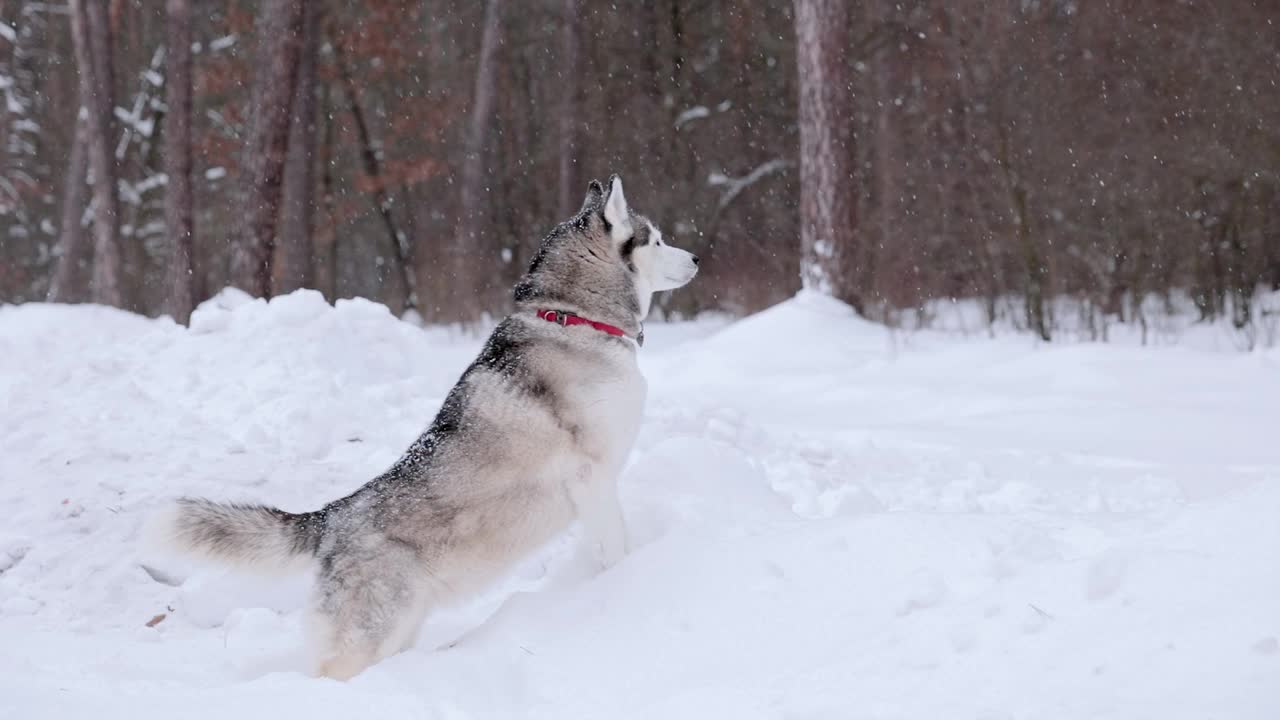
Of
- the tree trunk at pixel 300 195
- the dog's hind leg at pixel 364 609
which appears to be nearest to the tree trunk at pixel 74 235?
the tree trunk at pixel 300 195

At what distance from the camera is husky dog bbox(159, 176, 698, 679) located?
3785 mm

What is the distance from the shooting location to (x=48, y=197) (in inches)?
1089

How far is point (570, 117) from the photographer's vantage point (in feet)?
65.8

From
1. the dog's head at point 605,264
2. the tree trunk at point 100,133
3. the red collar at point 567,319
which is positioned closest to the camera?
the red collar at point 567,319

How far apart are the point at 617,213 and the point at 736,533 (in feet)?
5.15

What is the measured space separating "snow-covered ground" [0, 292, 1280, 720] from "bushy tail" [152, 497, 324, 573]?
1.62 ft

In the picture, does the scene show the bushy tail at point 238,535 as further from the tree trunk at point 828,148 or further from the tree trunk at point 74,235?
the tree trunk at point 74,235

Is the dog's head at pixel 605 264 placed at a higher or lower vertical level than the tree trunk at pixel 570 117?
lower

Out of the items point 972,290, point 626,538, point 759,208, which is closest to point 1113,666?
point 626,538

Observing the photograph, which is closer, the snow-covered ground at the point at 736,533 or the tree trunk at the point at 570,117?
the snow-covered ground at the point at 736,533

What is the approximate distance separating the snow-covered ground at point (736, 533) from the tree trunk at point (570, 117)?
10292 millimetres

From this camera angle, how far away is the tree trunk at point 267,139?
12352mm

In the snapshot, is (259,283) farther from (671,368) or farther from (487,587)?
(487,587)

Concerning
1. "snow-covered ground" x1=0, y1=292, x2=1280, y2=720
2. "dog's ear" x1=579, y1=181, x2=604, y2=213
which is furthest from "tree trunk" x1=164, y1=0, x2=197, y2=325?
"dog's ear" x1=579, y1=181, x2=604, y2=213
